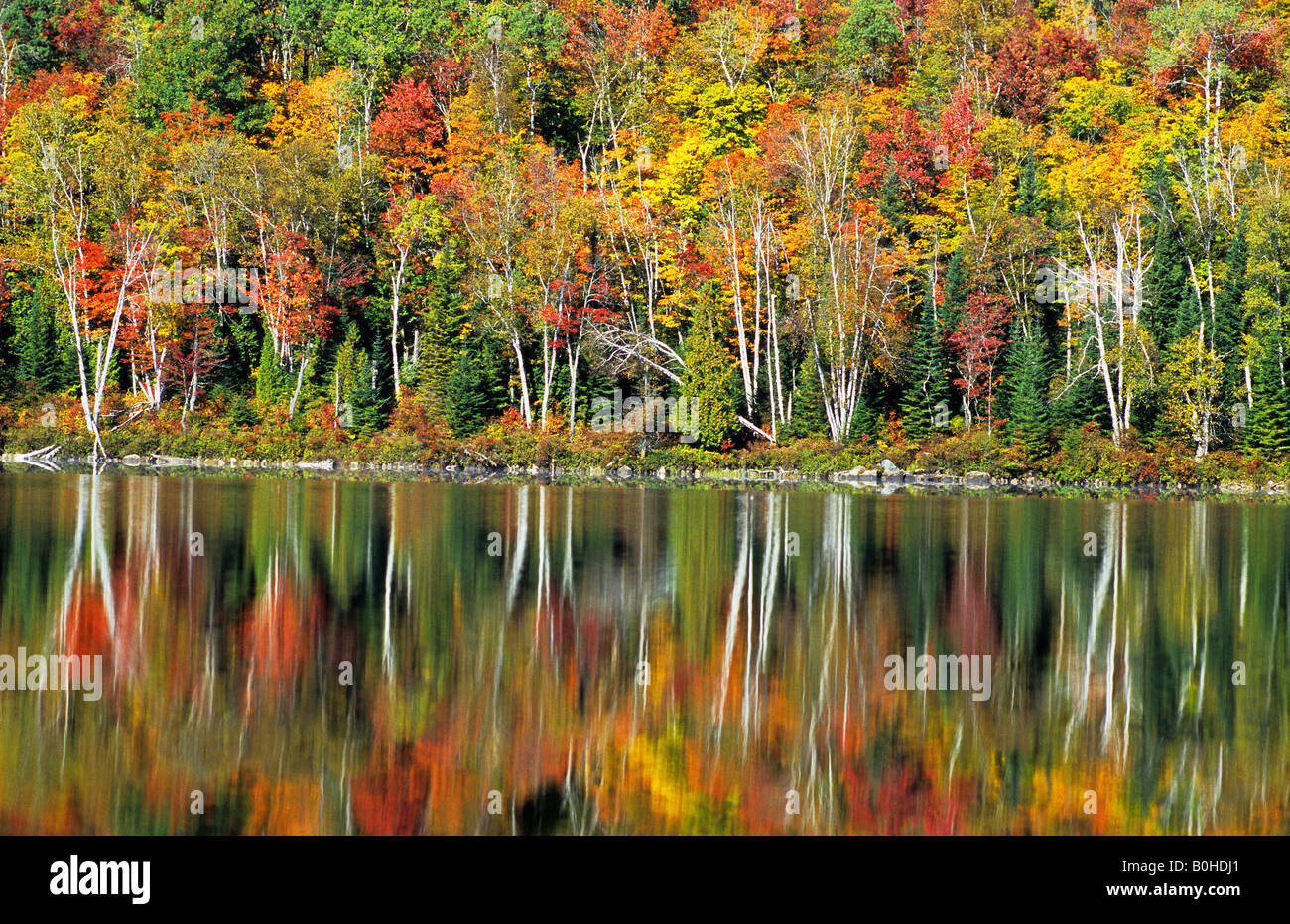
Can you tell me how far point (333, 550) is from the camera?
62.7ft

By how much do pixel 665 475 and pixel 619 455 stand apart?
2.29 meters

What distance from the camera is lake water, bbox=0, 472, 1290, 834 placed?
8.59 m

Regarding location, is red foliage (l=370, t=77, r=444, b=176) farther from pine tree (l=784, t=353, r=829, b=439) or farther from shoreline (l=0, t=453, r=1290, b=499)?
pine tree (l=784, t=353, r=829, b=439)

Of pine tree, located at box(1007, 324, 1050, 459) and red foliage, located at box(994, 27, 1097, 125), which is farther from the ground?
red foliage, located at box(994, 27, 1097, 125)

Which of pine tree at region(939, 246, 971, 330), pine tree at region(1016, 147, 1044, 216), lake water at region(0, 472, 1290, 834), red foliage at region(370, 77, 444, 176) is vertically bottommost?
lake water at region(0, 472, 1290, 834)

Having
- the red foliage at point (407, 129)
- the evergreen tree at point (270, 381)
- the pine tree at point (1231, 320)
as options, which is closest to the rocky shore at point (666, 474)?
the evergreen tree at point (270, 381)

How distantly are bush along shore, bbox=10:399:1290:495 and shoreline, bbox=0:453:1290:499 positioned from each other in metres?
0.07

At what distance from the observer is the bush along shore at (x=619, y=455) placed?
4197 centimetres

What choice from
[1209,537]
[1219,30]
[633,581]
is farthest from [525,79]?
[633,581]

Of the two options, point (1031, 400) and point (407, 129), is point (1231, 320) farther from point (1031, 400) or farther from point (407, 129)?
point (407, 129)

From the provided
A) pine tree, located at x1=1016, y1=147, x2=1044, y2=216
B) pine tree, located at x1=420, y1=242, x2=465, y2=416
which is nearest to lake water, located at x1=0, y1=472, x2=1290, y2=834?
pine tree, located at x1=420, y1=242, x2=465, y2=416

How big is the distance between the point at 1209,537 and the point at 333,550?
16151 millimetres

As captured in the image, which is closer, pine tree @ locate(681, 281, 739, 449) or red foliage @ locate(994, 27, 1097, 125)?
pine tree @ locate(681, 281, 739, 449)

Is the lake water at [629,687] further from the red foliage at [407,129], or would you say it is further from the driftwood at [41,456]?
the red foliage at [407,129]
